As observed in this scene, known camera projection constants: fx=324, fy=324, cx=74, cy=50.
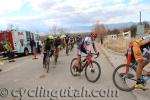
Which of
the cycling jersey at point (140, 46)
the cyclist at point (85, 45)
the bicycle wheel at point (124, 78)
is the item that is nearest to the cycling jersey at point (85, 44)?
the cyclist at point (85, 45)

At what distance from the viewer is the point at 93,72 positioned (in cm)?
1164

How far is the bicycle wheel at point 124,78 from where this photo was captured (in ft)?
30.9

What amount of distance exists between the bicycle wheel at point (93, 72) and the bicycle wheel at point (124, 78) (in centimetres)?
173

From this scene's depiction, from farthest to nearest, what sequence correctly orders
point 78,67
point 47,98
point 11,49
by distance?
point 11,49
point 78,67
point 47,98

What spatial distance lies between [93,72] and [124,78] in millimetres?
2253

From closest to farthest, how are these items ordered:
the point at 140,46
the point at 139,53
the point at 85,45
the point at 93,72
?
the point at 139,53
the point at 140,46
the point at 93,72
the point at 85,45

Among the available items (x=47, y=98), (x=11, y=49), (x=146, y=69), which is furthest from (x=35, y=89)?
(x=11, y=49)

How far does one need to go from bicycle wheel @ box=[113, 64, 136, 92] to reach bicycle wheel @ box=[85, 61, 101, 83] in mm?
1730

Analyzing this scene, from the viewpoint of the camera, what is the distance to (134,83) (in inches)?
368

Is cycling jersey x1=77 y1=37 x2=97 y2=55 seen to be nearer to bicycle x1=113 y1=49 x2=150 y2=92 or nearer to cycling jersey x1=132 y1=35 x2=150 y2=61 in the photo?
bicycle x1=113 y1=49 x2=150 y2=92

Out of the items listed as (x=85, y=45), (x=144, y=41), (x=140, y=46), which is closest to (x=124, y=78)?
(x=140, y=46)

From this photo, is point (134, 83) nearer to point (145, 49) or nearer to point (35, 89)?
point (145, 49)

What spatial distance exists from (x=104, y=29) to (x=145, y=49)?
102m

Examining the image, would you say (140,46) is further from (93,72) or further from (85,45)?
(85,45)
